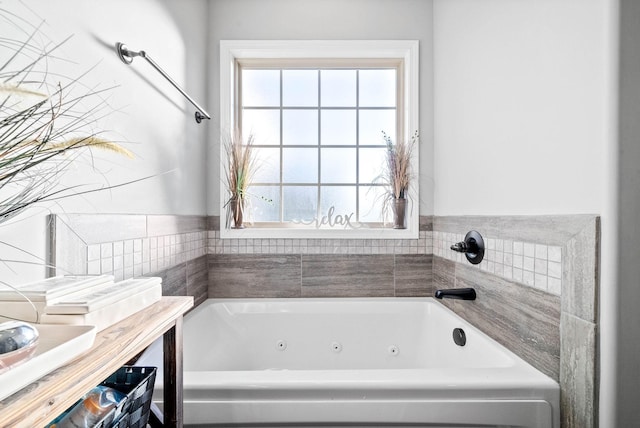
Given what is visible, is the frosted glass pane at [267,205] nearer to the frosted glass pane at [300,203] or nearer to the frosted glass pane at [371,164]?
the frosted glass pane at [300,203]

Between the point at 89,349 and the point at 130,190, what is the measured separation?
782 millimetres

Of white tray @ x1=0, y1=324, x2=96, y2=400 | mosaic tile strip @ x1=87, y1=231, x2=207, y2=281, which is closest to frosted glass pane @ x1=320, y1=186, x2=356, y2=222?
mosaic tile strip @ x1=87, y1=231, x2=207, y2=281

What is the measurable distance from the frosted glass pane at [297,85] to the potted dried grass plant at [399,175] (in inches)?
23.9

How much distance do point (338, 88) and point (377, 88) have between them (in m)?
0.25

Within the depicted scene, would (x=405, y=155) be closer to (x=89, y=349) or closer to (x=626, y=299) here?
(x=626, y=299)

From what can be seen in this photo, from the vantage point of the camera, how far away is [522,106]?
114 cm

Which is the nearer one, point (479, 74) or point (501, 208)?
point (501, 208)

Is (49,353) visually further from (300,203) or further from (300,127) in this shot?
(300,127)

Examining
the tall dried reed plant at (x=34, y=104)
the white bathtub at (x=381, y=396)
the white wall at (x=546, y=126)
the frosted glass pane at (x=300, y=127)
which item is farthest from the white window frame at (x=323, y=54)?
the tall dried reed plant at (x=34, y=104)

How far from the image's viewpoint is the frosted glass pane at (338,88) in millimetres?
2105

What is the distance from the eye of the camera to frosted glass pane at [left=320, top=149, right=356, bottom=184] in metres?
2.10

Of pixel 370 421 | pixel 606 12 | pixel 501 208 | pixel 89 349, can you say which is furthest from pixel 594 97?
pixel 89 349

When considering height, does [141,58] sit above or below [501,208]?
above

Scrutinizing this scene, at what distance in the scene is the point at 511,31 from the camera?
1205 mm
